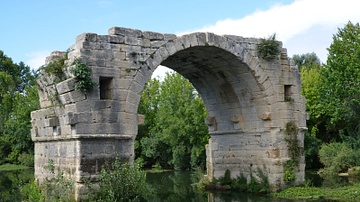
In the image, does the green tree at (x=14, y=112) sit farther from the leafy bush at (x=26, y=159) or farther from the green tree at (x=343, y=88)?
the green tree at (x=343, y=88)

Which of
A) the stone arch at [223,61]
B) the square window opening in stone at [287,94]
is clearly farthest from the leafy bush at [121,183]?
the square window opening in stone at [287,94]

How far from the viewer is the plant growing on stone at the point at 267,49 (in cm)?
1446

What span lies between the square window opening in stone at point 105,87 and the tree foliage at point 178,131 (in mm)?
16369

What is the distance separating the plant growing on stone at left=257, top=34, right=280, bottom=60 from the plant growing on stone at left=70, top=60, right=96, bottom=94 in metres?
5.79

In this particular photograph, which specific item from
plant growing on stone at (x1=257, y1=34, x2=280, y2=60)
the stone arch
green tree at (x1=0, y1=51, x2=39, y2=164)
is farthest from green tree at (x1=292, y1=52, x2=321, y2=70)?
plant growing on stone at (x1=257, y1=34, x2=280, y2=60)

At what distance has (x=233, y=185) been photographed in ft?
51.6

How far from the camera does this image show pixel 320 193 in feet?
45.3

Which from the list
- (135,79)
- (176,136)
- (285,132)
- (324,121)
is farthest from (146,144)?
(135,79)

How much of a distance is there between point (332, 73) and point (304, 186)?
11.3 meters

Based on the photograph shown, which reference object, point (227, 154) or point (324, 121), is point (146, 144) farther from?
point (227, 154)

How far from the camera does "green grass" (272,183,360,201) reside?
13078 mm

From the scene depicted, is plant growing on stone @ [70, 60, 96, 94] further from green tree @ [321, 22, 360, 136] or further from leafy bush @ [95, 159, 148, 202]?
green tree @ [321, 22, 360, 136]

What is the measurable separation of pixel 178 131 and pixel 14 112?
66.4ft

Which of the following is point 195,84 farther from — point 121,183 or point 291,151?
point 121,183
